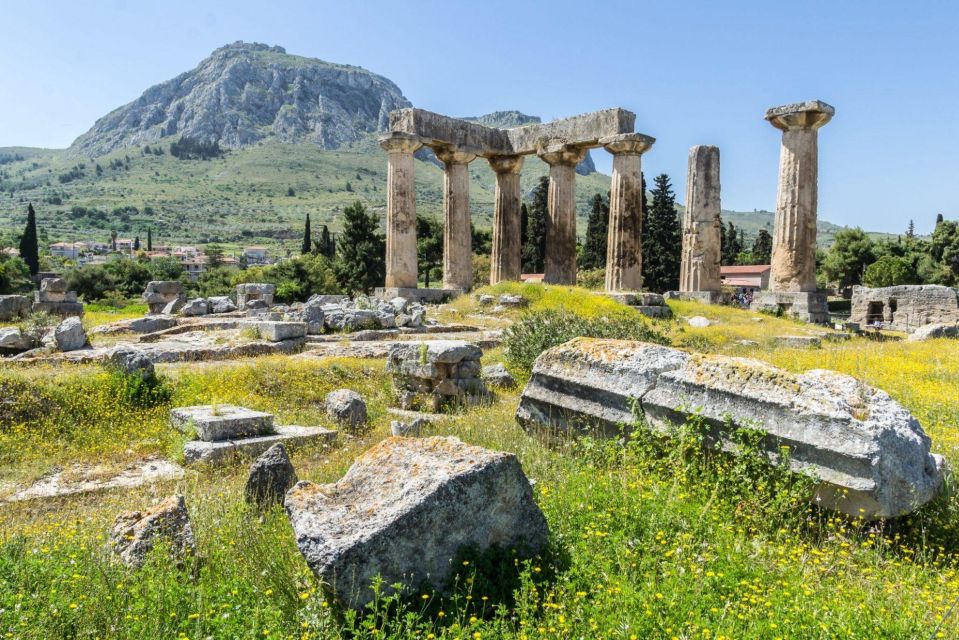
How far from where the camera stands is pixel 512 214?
25.2m

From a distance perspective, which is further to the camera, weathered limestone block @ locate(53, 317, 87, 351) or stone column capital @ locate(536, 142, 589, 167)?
stone column capital @ locate(536, 142, 589, 167)

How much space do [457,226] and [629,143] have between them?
6884 millimetres

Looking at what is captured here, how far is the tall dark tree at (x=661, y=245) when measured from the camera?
4284cm

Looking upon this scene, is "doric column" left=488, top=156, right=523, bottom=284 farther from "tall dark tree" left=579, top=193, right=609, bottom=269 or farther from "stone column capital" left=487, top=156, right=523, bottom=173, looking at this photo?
"tall dark tree" left=579, top=193, right=609, bottom=269

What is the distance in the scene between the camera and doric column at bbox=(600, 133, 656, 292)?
21.5 meters

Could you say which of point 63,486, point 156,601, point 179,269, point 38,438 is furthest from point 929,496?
point 179,269

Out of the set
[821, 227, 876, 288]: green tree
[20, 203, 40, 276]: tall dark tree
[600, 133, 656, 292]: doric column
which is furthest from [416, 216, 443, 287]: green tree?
[821, 227, 876, 288]: green tree

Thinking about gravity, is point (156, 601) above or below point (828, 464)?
below

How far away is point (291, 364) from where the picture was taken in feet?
34.4

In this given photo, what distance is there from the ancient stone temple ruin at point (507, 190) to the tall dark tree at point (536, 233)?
20.5m

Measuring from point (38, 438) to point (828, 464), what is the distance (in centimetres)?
798

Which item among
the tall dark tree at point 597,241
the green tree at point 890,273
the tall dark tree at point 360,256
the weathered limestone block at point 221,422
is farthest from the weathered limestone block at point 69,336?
the green tree at point 890,273

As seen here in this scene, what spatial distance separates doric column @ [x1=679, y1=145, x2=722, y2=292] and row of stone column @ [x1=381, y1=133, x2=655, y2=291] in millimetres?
2379

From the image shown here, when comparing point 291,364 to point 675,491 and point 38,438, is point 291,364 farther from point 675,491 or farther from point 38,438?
point 675,491
